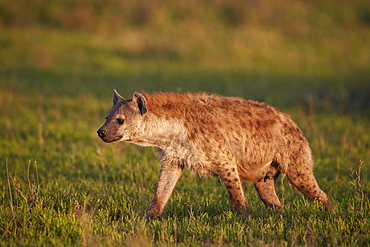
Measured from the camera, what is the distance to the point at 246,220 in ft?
16.8

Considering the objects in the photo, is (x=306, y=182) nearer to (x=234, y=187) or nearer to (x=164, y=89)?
(x=234, y=187)

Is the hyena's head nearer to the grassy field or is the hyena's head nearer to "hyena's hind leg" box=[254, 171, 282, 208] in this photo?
the grassy field

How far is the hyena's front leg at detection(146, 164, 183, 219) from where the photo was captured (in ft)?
17.5

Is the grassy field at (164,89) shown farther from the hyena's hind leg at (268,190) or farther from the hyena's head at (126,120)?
the hyena's head at (126,120)

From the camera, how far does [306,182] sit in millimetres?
5535

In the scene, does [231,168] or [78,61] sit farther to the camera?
[78,61]

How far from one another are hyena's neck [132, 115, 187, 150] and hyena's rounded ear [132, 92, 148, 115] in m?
0.12

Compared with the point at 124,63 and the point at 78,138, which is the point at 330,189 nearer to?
the point at 78,138

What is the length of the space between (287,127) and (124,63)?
39.8 ft

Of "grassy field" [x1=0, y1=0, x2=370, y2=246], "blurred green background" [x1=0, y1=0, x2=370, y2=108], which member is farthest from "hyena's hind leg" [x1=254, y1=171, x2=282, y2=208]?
"blurred green background" [x1=0, y1=0, x2=370, y2=108]

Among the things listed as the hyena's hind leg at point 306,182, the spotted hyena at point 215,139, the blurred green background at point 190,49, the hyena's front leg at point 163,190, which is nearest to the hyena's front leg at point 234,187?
the spotted hyena at point 215,139

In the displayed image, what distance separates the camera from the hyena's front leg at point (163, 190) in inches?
210

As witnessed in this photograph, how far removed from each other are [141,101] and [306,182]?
6.32ft

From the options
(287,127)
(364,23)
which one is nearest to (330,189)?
(287,127)
